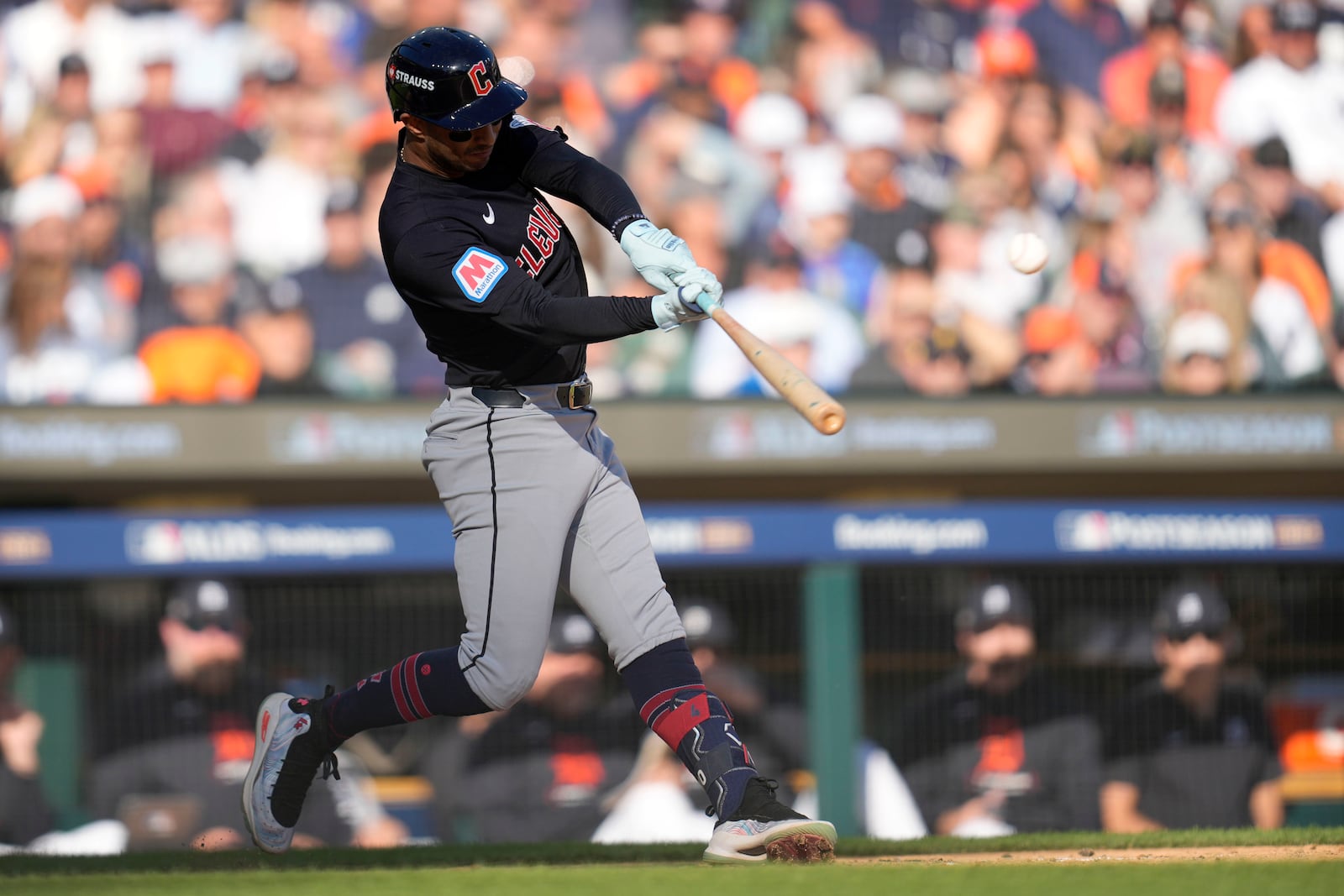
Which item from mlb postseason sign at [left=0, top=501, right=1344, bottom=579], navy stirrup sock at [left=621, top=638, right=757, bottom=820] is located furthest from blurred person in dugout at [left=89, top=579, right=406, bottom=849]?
navy stirrup sock at [left=621, top=638, right=757, bottom=820]

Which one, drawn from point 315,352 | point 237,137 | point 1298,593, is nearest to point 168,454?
point 315,352

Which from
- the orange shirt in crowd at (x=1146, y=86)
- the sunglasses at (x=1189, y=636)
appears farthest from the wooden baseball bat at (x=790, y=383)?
the orange shirt in crowd at (x=1146, y=86)

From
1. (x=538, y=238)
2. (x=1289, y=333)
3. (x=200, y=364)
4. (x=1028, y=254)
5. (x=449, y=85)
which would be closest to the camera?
(x=449, y=85)

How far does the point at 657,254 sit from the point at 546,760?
11.5ft

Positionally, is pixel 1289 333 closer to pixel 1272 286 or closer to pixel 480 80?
pixel 1272 286

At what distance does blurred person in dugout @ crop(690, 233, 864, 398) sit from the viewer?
7594mm

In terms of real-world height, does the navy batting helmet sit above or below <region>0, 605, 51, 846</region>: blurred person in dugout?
above

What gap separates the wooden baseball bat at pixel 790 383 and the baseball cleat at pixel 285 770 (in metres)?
1.34

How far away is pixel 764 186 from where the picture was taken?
807 cm

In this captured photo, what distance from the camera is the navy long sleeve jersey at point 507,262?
3150 mm

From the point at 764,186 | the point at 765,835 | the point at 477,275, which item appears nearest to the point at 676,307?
the point at 477,275

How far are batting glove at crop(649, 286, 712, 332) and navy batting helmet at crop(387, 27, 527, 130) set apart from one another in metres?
0.55

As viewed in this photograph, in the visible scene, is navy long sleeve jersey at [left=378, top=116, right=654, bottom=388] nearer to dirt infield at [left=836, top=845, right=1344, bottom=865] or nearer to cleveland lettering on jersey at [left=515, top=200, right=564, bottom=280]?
cleveland lettering on jersey at [left=515, top=200, right=564, bottom=280]

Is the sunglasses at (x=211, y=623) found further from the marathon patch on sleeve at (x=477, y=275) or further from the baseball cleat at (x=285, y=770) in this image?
the marathon patch on sleeve at (x=477, y=275)
